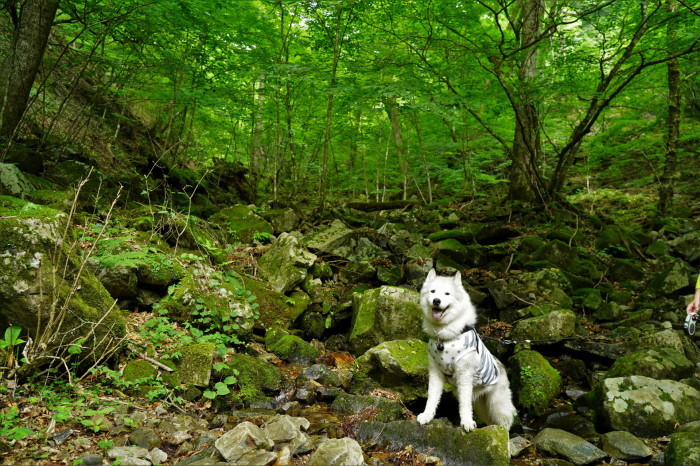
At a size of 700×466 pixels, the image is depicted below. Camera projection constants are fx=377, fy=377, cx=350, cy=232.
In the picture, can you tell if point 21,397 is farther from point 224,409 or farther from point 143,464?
point 224,409

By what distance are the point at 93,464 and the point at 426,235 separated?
891 cm

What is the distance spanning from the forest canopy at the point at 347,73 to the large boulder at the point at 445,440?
17.9ft

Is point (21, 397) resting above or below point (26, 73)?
below

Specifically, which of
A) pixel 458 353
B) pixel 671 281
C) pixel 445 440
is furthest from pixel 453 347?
pixel 671 281

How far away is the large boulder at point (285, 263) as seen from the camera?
7211 mm

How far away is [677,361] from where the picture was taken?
513 cm

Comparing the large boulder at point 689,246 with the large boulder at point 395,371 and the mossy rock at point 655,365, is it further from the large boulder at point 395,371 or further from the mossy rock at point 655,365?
the large boulder at point 395,371

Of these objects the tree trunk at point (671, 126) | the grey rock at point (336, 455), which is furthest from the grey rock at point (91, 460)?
the tree trunk at point (671, 126)

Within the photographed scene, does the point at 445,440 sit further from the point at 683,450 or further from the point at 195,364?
the point at 195,364

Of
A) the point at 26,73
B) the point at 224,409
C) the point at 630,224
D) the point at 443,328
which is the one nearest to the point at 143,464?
the point at 224,409

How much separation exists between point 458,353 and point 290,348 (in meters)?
2.96

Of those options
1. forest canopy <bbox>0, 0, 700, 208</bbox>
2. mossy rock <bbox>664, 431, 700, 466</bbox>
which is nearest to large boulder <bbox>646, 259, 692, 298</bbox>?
forest canopy <bbox>0, 0, 700, 208</bbox>

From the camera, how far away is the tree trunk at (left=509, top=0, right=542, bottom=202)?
8.17 meters

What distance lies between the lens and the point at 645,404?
4.32 m
